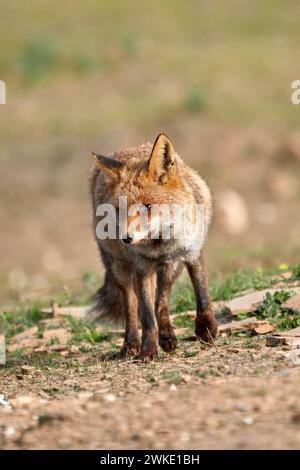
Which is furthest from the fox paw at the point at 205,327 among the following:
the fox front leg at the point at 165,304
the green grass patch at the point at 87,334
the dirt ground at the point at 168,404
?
the green grass patch at the point at 87,334

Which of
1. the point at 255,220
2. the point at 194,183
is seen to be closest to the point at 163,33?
the point at 255,220

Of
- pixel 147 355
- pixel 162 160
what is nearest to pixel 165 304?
pixel 147 355

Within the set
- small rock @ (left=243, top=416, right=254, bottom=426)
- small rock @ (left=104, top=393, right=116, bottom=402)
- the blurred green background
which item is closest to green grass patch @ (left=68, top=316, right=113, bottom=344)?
small rock @ (left=104, top=393, right=116, bottom=402)

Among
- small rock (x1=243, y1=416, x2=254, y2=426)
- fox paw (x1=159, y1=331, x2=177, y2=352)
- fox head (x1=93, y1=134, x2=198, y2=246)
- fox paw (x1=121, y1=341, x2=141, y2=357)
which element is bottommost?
small rock (x1=243, y1=416, x2=254, y2=426)

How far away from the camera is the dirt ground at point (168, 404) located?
487cm

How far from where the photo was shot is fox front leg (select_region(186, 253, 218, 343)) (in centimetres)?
745

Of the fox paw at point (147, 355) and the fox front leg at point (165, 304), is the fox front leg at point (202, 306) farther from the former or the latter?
the fox paw at point (147, 355)

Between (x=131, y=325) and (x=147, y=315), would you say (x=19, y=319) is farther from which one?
(x=147, y=315)

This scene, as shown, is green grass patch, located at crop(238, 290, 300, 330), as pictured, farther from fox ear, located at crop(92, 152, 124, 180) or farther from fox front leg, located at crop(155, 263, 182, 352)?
fox ear, located at crop(92, 152, 124, 180)

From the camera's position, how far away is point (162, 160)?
700 cm

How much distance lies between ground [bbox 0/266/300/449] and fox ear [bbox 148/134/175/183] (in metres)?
→ 1.25
